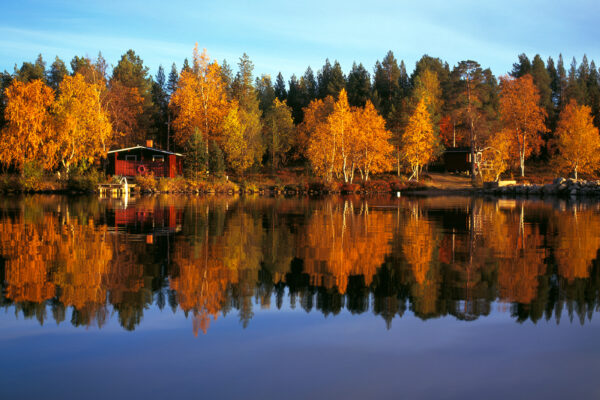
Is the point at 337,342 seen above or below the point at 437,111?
below

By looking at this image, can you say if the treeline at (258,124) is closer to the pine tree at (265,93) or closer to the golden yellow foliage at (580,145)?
the golden yellow foliage at (580,145)

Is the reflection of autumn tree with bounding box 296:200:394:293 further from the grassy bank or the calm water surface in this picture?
the grassy bank

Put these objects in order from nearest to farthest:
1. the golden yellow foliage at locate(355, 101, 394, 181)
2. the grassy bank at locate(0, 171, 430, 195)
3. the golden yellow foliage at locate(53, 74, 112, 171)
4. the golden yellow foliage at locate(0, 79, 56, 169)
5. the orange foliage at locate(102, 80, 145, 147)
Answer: the grassy bank at locate(0, 171, 430, 195) → the golden yellow foliage at locate(0, 79, 56, 169) → the golden yellow foliage at locate(53, 74, 112, 171) → the golden yellow foliage at locate(355, 101, 394, 181) → the orange foliage at locate(102, 80, 145, 147)

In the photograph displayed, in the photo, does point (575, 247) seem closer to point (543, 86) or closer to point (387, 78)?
point (543, 86)

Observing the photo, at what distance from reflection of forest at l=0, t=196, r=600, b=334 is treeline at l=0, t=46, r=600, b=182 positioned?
4042cm

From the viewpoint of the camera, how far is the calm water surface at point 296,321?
4.85 meters

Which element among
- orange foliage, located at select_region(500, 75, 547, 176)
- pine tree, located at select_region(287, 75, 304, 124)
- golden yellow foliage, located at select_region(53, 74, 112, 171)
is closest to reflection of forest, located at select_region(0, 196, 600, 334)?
golden yellow foliage, located at select_region(53, 74, 112, 171)

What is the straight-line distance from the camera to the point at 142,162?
62656mm

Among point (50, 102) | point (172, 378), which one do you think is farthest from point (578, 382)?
point (50, 102)

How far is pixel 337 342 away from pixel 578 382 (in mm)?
2452

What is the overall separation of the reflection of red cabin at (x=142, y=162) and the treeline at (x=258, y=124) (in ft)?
7.10

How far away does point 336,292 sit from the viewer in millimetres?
8430

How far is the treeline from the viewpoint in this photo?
53.9m

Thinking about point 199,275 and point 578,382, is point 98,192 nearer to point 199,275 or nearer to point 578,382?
point 199,275
